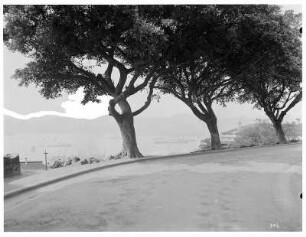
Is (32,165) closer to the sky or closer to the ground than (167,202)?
closer to the sky

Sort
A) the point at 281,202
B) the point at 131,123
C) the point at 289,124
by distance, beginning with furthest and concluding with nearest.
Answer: the point at 289,124 < the point at 131,123 < the point at 281,202

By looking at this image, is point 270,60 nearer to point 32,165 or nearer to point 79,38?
point 79,38

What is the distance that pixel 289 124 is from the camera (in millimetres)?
57812

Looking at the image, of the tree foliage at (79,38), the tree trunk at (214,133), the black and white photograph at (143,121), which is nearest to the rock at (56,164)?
the black and white photograph at (143,121)

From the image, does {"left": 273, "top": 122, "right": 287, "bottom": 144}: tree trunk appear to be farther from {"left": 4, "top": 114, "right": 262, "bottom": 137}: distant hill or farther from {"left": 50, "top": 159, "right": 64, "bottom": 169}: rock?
{"left": 50, "top": 159, "right": 64, "bottom": 169}: rock

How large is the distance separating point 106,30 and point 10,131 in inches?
324

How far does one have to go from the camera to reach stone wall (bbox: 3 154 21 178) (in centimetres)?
1545

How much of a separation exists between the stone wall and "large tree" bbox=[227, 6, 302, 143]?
12842 mm

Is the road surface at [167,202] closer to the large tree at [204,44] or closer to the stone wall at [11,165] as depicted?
the stone wall at [11,165]

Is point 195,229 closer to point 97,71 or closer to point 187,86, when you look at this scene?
point 97,71

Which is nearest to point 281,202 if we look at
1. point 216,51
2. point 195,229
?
point 195,229

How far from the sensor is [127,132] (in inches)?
883

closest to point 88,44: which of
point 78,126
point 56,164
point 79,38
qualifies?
point 79,38

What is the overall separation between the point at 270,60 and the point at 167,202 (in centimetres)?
1798
